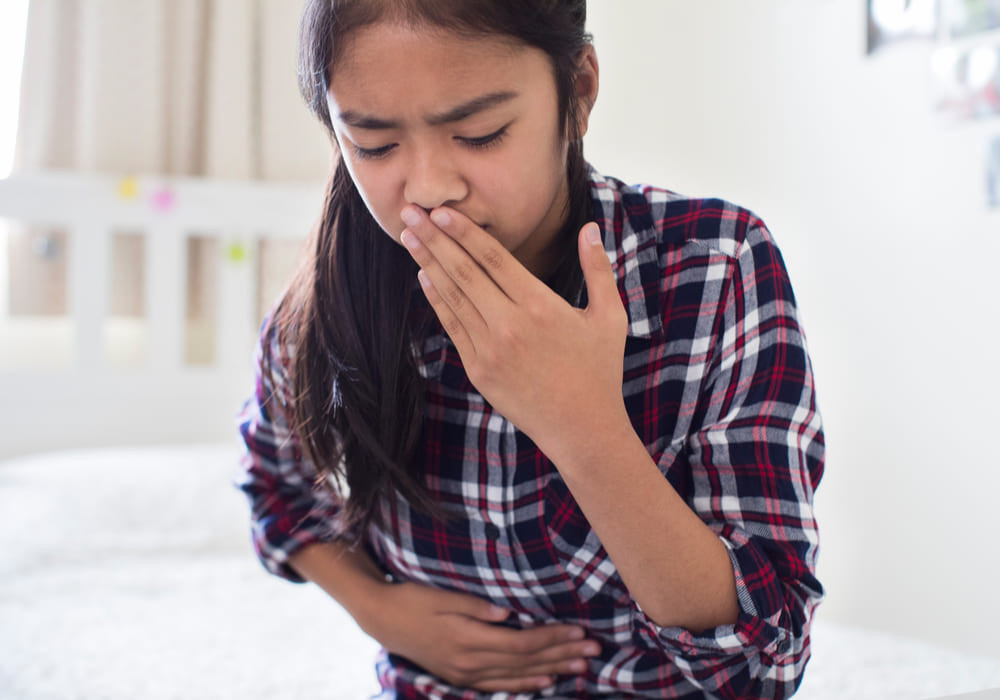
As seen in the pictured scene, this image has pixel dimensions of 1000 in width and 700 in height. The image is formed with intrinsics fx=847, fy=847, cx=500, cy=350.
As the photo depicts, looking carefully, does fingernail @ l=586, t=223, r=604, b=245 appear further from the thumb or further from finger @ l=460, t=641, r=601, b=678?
finger @ l=460, t=641, r=601, b=678

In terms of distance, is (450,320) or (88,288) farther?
(88,288)

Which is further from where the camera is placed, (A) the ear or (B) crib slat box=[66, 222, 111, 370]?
(B) crib slat box=[66, 222, 111, 370]

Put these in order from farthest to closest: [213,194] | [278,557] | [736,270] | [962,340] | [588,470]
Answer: [213,194], [962,340], [278,557], [736,270], [588,470]

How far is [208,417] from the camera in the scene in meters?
2.19

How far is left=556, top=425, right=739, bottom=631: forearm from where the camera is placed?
0.58 m

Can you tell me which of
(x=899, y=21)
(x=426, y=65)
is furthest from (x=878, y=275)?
(x=426, y=65)

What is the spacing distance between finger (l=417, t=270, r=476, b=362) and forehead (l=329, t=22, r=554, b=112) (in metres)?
0.13

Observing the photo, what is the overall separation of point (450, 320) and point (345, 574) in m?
0.34

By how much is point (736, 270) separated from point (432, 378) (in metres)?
0.28

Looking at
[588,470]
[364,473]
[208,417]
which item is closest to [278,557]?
[364,473]

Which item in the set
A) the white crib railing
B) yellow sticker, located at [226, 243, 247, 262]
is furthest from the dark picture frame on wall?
yellow sticker, located at [226, 243, 247, 262]

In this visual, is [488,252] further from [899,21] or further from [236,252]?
[236,252]

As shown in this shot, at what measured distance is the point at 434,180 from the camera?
596 millimetres

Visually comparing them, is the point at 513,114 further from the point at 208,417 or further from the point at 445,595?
the point at 208,417
